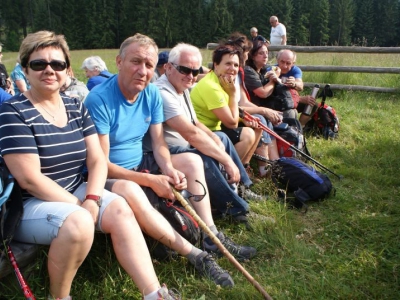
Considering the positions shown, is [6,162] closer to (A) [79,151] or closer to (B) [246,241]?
(A) [79,151]

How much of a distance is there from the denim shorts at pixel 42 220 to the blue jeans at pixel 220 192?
3.80 feet

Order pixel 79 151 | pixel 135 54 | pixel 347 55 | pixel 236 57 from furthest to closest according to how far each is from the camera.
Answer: pixel 347 55, pixel 236 57, pixel 135 54, pixel 79 151

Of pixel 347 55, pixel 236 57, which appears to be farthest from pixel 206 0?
pixel 236 57

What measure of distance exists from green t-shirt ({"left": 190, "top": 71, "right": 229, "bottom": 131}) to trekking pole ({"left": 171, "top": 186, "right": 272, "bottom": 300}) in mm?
1275

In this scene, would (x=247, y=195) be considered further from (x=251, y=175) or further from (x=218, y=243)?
(x=218, y=243)

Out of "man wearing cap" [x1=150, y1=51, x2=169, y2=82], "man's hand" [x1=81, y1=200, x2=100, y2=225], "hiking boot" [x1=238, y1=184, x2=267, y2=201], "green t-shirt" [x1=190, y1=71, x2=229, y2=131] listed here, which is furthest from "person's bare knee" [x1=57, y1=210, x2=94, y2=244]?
"man wearing cap" [x1=150, y1=51, x2=169, y2=82]

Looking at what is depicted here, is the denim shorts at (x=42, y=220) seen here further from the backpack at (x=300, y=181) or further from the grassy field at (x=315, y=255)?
the backpack at (x=300, y=181)

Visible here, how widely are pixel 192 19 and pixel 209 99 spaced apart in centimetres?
6132

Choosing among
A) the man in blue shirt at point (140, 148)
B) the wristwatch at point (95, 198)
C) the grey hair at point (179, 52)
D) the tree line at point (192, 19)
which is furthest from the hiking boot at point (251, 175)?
the tree line at point (192, 19)

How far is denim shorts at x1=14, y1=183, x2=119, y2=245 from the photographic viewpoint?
2031mm

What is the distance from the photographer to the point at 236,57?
3.87 metres

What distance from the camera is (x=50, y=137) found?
2.23 metres

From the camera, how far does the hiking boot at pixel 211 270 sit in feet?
8.14

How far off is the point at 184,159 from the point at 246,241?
0.81m
